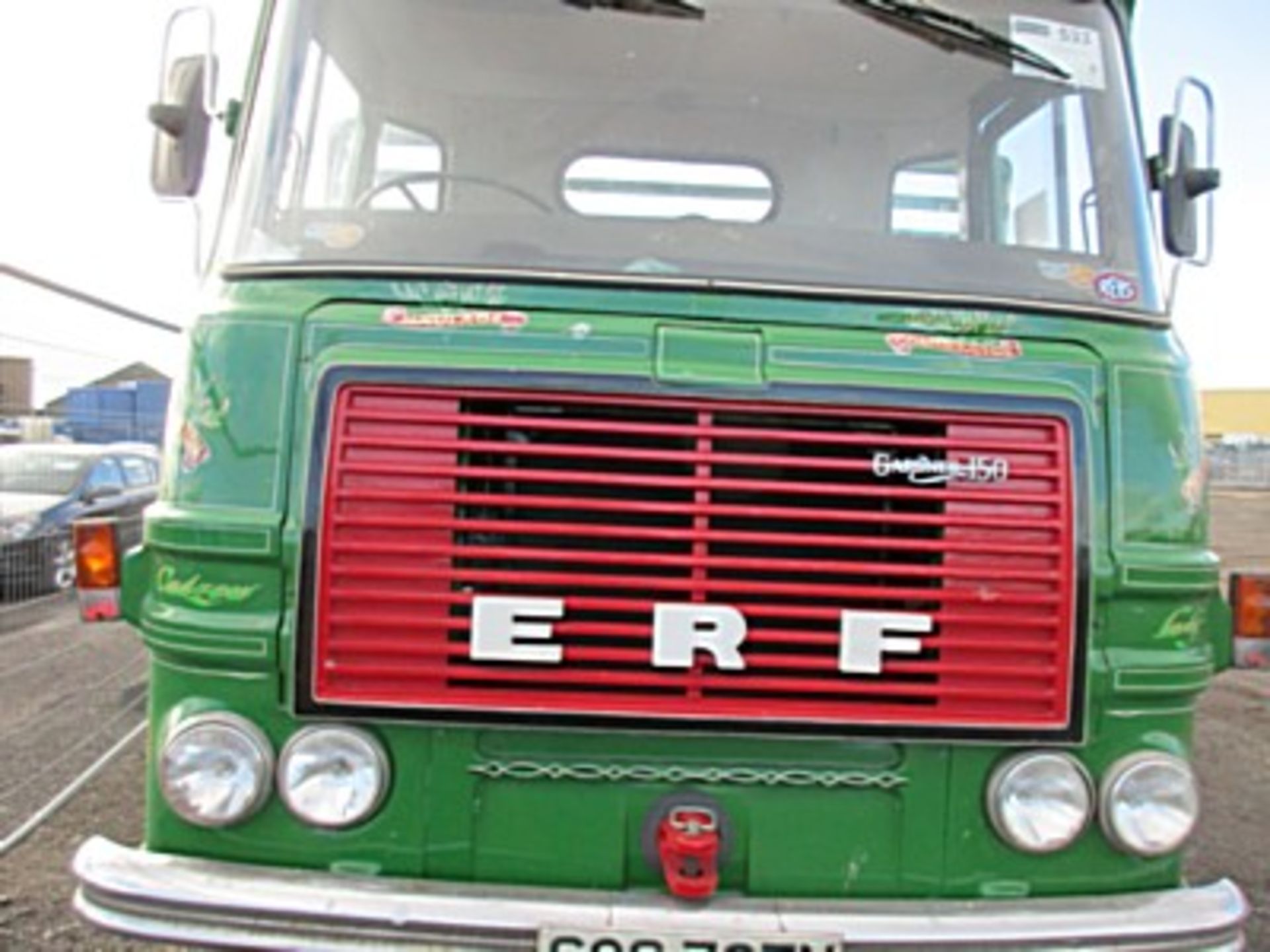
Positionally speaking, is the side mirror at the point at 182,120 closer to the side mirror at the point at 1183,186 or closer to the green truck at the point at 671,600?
the green truck at the point at 671,600

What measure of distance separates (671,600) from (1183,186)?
2261 mm

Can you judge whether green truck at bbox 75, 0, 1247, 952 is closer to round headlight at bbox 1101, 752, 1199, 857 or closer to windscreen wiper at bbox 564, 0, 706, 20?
round headlight at bbox 1101, 752, 1199, 857

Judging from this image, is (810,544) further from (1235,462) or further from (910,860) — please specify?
(1235,462)

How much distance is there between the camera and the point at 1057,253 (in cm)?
308

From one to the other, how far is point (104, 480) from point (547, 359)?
33.0ft

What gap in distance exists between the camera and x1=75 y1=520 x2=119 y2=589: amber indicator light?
2.99m

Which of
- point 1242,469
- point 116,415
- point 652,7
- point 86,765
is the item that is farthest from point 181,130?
point 1242,469

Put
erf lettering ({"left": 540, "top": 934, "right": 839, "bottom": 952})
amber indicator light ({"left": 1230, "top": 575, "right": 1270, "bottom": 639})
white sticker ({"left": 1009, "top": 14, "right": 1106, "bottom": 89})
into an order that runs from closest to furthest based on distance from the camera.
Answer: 1. erf lettering ({"left": 540, "top": 934, "right": 839, "bottom": 952})
2. amber indicator light ({"left": 1230, "top": 575, "right": 1270, "bottom": 639})
3. white sticker ({"left": 1009, "top": 14, "right": 1106, "bottom": 89})

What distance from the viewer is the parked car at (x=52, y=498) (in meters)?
9.65

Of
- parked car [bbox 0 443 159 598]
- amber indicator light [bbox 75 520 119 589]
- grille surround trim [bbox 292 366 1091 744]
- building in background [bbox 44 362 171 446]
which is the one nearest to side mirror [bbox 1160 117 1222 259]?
grille surround trim [bbox 292 366 1091 744]

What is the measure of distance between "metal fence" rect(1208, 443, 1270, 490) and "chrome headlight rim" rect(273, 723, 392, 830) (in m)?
41.9

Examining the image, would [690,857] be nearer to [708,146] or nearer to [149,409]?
[708,146]

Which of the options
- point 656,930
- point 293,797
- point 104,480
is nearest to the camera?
point 656,930

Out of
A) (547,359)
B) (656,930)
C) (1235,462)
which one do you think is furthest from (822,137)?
(1235,462)
